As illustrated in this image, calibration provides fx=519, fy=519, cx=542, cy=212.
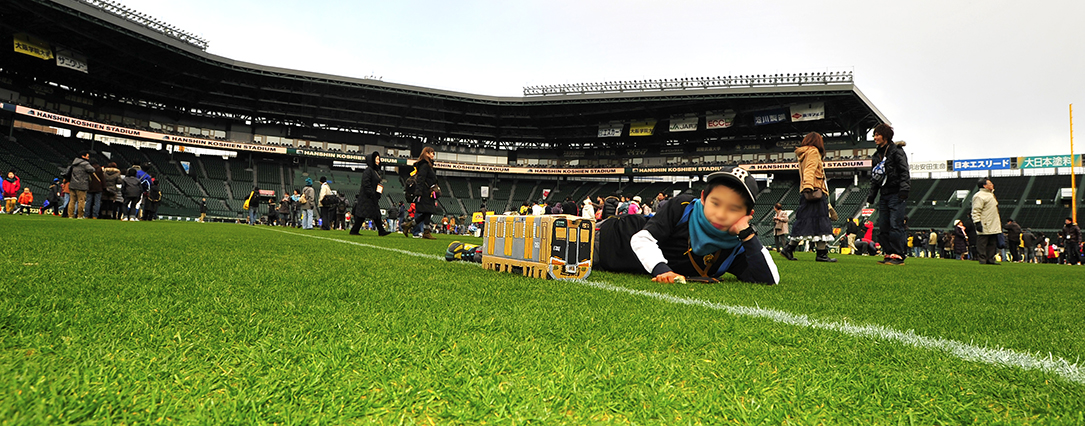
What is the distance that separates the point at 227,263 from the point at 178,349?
240 cm

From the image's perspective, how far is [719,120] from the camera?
→ 36.3m

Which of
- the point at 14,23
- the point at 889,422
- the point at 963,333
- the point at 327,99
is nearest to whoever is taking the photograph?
the point at 889,422

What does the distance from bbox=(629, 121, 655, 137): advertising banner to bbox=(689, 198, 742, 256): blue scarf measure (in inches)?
1417

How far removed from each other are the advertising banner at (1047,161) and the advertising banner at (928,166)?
4.50m

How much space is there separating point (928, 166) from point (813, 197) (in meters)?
39.6

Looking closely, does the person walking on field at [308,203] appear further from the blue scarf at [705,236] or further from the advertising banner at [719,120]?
the advertising banner at [719,120]

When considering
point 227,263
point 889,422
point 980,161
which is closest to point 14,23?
point 227,263

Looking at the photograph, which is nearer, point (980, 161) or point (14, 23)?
point (14, 23)

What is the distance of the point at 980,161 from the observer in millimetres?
36719

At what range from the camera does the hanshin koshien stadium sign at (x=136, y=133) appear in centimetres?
2859

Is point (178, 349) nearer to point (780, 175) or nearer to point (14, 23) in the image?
point (14, 23)

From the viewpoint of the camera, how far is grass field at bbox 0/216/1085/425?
3.07 feet

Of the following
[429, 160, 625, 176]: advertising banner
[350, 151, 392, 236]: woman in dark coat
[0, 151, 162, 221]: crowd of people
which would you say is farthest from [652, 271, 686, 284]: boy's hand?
[429, 160, 625, 176]: advertising banner

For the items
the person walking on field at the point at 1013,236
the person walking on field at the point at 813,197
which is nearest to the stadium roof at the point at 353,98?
the person walking on field at the point at 1013,236
